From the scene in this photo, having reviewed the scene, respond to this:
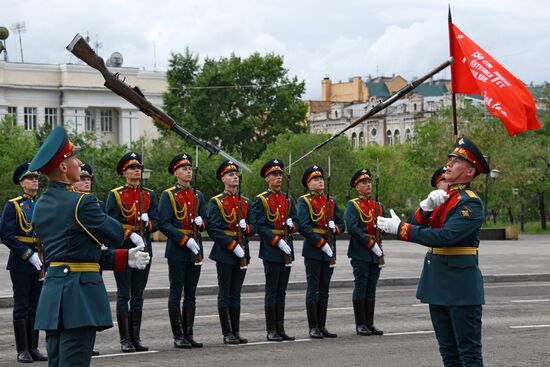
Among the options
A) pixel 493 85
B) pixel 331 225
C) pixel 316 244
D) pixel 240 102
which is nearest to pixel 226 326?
pixel 316 244

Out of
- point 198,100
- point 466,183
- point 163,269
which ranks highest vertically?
point 198,100

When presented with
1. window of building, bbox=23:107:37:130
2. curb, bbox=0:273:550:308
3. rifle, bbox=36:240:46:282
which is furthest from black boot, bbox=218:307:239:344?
window of building, bbox=23:107:37:130

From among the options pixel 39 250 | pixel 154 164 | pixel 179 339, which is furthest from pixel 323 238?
pixel 154 164

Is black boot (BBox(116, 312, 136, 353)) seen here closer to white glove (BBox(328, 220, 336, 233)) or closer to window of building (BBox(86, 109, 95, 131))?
white glove (BBox(328, 220, 336, 233))

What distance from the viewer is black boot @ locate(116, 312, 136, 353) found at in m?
12.5

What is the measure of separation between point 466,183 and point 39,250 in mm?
5418

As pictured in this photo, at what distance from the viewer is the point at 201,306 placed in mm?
17656

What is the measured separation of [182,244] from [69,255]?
4843mm

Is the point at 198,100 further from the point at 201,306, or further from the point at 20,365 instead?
the point at 20,365

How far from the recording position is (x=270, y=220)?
45.5 ft

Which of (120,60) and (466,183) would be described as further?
(120,60)

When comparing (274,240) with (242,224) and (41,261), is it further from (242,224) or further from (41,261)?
(41,261)

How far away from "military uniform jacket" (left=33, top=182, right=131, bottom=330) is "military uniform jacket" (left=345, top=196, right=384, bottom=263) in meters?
6.32

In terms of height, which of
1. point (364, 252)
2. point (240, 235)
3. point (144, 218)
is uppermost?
point (144, 218)
